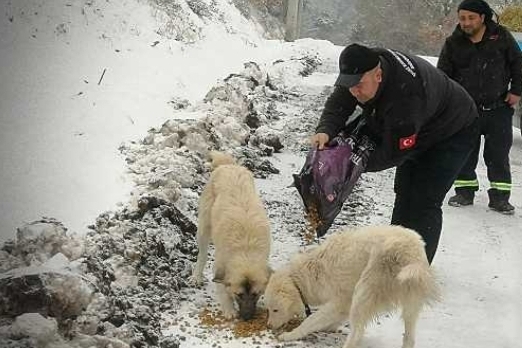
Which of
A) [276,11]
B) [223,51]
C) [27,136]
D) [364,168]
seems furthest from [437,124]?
[276,11]

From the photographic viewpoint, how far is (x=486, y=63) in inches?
285

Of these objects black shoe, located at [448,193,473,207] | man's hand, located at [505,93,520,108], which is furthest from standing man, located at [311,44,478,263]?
black shoe, located at [448,193,473,207]

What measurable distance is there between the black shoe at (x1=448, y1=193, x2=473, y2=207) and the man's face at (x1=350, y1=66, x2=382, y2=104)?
3743mm

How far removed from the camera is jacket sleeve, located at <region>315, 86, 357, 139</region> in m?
5.04

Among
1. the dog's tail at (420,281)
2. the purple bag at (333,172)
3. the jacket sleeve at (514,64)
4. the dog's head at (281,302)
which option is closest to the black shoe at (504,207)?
the jacket sleeve at (514,64)

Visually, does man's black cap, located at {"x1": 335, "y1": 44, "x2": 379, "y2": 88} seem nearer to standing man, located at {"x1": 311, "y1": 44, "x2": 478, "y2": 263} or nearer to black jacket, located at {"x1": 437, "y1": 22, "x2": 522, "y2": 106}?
standing man, located at {"x1": 311, "y1": 44, "x2": 478, "y2": 263}

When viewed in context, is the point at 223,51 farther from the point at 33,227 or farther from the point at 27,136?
the point at 33,227

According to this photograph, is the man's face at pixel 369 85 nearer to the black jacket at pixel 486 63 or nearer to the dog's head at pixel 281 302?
the dog's head at pixel 281 302

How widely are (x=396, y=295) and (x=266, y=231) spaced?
1208mm

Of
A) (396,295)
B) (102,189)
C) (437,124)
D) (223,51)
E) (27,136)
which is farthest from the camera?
(223,51)

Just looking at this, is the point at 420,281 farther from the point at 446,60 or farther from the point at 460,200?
the point at 460,200

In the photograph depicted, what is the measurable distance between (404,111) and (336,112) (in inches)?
28.0

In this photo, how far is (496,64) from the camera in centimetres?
729

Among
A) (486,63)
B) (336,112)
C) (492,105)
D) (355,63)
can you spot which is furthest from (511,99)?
(355,63)
